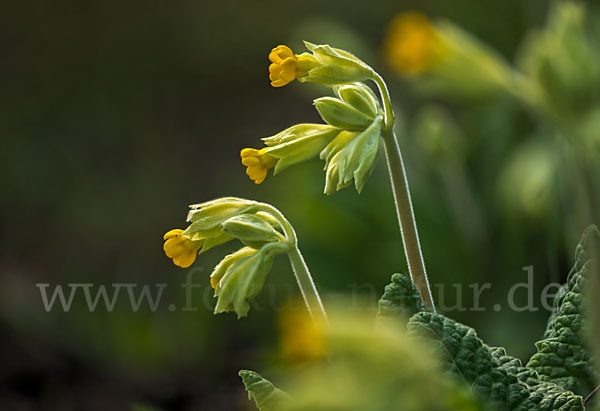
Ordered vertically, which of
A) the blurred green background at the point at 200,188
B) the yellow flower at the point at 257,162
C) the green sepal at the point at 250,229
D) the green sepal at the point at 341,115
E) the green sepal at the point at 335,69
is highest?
the green sepal at the point at 335,69

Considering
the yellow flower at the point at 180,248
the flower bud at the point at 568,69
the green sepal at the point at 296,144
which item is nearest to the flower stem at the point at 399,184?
the green sepal at the point at 296,144

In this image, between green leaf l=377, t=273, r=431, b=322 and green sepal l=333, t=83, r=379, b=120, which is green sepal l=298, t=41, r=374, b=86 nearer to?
green sepal l=333, t=83, r=379, b=120

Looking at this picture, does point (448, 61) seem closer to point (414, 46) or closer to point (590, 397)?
point (414, 46)

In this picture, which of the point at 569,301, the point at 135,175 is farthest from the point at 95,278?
the point at 569,301

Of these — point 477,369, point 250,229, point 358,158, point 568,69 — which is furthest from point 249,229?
point 568,69

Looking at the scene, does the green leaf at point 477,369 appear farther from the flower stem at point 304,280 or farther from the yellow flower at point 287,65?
the yellow flower at point 287,65

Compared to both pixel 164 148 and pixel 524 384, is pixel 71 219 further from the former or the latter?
pixel 524 384
